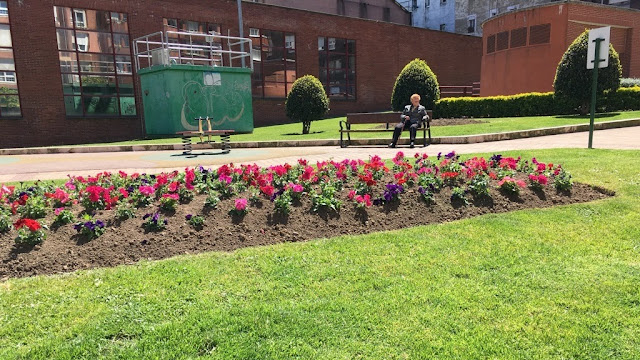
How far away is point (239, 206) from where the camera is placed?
4.16 meters

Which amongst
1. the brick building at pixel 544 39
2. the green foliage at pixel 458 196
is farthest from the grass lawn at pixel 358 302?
the brick building at pixel 544 39

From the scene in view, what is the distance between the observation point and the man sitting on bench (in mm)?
11883

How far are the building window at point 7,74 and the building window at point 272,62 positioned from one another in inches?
467

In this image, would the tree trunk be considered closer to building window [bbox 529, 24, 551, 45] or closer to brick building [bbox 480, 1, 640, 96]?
brick building [bbox 480, 1, 640, 96]

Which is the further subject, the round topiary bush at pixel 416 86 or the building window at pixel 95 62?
the building window at pixel 95 62

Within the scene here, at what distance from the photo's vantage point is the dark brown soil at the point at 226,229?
3.49m

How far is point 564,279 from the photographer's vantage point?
3.01 m

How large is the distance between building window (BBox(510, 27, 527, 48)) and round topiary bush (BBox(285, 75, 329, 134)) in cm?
1366

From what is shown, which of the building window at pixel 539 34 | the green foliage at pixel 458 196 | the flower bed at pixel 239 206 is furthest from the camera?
the building window at pixel 539 34

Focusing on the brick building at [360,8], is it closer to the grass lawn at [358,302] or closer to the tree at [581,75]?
the tree at [581,75]

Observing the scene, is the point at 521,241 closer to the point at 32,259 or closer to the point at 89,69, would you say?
the point at 32,259

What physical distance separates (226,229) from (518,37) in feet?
82.4

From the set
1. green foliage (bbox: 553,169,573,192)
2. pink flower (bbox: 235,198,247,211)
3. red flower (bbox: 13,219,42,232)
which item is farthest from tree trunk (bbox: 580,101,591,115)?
red flower (bbox: 13,219,42,232)

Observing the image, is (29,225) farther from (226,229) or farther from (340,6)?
(340,6)
